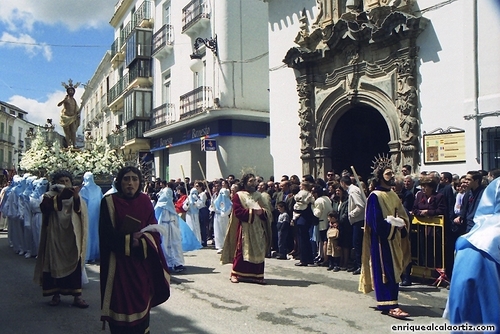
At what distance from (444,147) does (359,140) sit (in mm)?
4486

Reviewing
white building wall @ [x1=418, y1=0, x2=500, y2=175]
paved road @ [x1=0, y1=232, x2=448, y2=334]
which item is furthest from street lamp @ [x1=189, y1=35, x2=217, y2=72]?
paved road @ [x1=0, y1=232, x2=448, y2=334]

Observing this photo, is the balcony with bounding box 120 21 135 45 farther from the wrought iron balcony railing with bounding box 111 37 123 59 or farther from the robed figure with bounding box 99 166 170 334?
the robed figure with bounding box 99 166 170 334

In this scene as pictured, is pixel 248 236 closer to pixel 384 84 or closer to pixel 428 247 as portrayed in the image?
pixel 428 247

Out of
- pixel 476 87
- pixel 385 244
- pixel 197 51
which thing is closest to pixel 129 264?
pixel 385 244

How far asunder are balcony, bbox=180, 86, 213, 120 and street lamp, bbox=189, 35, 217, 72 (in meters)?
1.13

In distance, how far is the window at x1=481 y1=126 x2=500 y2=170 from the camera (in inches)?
401

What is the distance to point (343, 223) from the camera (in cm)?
971

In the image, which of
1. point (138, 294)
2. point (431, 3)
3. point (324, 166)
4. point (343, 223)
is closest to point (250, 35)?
point (324, 166)

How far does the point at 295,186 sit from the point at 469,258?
8669mm

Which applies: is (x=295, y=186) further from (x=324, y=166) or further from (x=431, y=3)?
(x=431, y=3)

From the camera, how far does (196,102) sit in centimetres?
2222

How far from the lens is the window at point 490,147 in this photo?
1019cm

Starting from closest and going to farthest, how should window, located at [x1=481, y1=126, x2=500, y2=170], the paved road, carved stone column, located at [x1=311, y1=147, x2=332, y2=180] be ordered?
the paved road, window, located at [x1=481, y1=126, x2=500, y2=170], carved stone column, located at [x1=311, y1=147, x2=332, y2=180]

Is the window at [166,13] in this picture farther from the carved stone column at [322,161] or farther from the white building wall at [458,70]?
the white building wall at [458,70]
